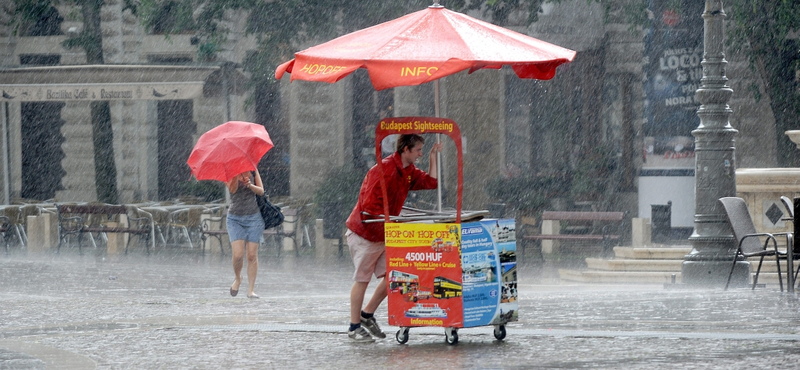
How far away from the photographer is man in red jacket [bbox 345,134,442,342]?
869 cm

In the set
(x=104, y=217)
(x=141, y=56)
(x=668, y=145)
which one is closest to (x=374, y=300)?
(x=668, y=145)

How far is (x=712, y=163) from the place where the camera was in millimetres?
13484

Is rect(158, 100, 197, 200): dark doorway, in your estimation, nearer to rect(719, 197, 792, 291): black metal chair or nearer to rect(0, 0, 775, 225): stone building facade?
rect(0, 0, 775, 225): stone building facade

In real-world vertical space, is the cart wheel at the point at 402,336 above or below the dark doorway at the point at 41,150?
below

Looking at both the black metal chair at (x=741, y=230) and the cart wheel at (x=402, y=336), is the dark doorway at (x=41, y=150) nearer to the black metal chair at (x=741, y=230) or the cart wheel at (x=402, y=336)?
the black metal chair at (x=741, y=230)

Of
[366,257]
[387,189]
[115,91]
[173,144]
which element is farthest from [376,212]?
[173,144]

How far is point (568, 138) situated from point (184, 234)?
7.85 meters

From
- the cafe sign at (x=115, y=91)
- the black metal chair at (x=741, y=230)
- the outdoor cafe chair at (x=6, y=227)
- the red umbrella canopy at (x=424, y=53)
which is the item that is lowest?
the outdoor cafe chair at (x=6, y=227)

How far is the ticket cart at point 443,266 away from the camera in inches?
332

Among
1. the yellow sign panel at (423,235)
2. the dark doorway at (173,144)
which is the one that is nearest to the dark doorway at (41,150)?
the dark doorway at (173,144)

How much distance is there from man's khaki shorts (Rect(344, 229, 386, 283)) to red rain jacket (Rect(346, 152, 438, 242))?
0.20 feet

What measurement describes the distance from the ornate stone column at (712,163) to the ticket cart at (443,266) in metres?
5.38

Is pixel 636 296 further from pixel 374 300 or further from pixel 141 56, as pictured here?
pixel 141 56

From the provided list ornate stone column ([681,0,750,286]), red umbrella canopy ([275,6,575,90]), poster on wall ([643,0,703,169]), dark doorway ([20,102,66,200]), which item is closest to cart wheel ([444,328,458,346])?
red umbrella canopy ([275,6,575,90])
